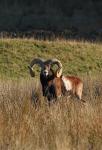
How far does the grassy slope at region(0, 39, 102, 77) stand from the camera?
30906 mm

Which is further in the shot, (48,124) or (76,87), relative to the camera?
(76,87)

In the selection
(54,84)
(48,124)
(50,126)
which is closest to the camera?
(50,126)

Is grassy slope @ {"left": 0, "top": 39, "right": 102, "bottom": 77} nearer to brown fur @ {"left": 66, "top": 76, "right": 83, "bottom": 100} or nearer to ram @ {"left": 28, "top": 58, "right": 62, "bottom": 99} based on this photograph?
brown fur @ {"left": 66, "top": 76, "right": 83, "bottom": 100}

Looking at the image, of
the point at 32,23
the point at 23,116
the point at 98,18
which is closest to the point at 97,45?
the point at 32,23

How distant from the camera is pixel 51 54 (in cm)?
3328

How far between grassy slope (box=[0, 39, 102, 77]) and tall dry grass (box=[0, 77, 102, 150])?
16.1 m

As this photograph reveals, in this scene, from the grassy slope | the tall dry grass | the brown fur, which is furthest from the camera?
the grassy slope

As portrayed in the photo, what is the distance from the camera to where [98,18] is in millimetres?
55219

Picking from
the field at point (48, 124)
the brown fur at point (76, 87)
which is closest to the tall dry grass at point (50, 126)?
the field at point (48, 124)

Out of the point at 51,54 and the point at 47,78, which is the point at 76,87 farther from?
the point at 51,54

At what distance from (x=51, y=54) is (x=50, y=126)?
68.5ft

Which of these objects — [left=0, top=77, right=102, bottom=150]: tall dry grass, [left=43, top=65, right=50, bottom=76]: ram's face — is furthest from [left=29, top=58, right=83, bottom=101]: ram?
[left=0, top=77, right=102, bottom=150]: tall dry grass

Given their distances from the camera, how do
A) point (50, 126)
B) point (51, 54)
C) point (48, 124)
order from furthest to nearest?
A: point (51, 54), point (48, 124), point (50, 126)

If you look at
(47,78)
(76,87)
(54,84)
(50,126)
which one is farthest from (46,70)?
(50,126)
